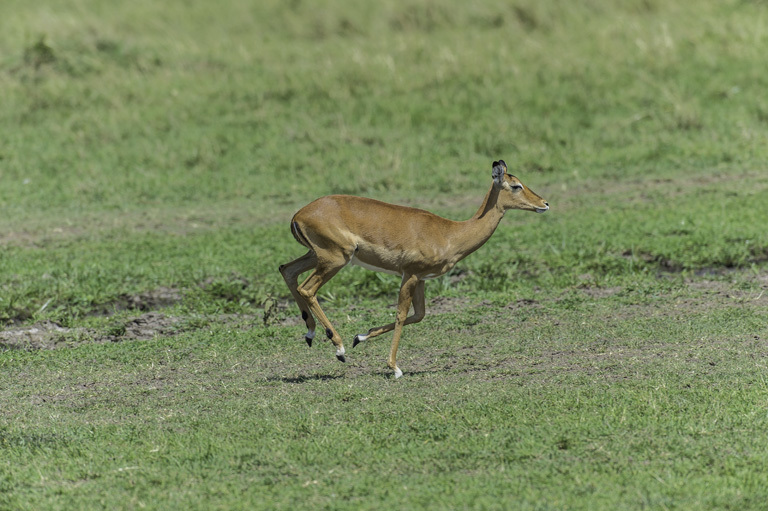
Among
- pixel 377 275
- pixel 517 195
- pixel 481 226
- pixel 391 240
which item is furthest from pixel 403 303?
pixel 377 275

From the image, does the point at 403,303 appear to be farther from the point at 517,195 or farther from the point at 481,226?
the point at 517,195

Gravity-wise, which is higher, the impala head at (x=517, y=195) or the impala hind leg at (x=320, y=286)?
the impala head at (x=517, y=195)

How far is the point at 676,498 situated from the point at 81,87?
12.8 metres

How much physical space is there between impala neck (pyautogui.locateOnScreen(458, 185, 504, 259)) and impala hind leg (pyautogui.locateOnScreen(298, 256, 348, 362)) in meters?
0.82

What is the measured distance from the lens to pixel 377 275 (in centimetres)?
934

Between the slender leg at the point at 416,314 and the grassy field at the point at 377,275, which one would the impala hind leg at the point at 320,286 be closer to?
the slender leg at the point at 416,314

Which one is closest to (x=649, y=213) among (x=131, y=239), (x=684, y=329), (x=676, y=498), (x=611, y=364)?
(x=684, y=329)

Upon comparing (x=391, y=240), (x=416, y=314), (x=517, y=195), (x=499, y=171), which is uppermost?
(x=499, y=171)

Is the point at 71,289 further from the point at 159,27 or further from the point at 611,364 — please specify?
the point at 159,27

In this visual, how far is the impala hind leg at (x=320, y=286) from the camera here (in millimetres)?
6723

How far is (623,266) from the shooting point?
30.9ft

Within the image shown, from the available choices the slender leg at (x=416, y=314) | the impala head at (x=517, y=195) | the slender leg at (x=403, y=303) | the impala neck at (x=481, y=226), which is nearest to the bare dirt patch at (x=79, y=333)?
the slender leg at (x=416, y=314)

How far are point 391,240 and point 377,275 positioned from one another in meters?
2.64

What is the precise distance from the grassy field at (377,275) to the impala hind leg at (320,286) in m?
0.29
